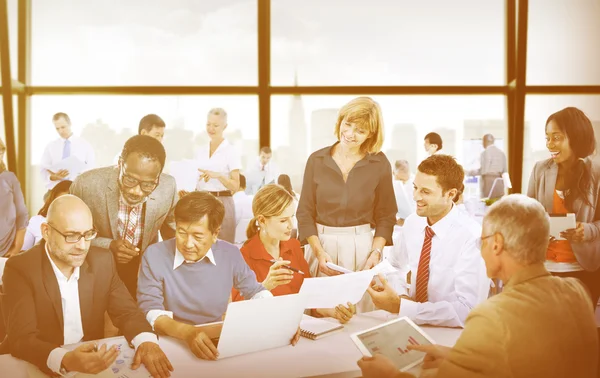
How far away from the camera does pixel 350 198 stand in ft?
9.10

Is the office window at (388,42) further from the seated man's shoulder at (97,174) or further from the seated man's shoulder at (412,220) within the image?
the seated man's shoulder at (97,174)

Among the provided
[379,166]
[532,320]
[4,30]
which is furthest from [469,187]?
[4,30]

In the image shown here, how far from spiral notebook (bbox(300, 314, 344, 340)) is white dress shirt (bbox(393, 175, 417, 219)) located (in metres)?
0.95

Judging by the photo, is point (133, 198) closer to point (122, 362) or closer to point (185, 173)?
point (185, 173)

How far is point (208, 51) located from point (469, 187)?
274cm

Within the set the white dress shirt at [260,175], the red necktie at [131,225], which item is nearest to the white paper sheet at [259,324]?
the red necktie at [131,225]

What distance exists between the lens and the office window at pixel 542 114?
3400mm

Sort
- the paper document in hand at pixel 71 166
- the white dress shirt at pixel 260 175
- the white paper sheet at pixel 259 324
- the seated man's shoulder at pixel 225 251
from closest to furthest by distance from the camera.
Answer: the white paper sheet at pixel 259 324 < the seated man's shoulder at pixel 225 251 < the paper document in hand at pixel 71 166 < the white dress shirt at pixel 260 175

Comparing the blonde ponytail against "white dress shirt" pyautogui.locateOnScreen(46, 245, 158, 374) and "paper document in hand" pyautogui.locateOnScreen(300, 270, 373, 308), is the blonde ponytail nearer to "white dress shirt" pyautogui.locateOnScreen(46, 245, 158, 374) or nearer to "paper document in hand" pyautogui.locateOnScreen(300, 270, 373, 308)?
"paper document in hand" pyautogui.locateOnScreen(300, 270, 373, 308)

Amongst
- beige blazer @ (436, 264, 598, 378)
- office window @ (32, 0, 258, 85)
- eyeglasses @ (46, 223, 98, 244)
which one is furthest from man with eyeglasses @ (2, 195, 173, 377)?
office window @ (32, 0, 258, 85)

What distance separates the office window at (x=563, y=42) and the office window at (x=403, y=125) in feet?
1.59

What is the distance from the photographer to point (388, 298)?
2256 millimetres

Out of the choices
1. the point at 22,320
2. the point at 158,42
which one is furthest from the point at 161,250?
the point at 158,42

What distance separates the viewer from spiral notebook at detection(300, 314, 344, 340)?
2.04 m
